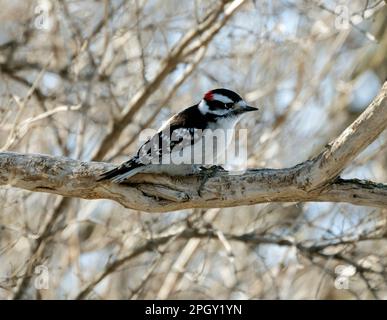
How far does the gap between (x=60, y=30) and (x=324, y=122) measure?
11.1 ft

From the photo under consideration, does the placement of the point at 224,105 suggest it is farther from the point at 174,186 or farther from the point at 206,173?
the point at 174,186

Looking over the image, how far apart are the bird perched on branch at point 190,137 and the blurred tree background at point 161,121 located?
47.6 inches

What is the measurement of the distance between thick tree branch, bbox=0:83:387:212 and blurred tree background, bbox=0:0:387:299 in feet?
3.95

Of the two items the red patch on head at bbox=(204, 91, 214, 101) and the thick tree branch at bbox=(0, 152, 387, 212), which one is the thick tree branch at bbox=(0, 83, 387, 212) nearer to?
the thick tree branch at bbox=(0, 152, 387, 212)

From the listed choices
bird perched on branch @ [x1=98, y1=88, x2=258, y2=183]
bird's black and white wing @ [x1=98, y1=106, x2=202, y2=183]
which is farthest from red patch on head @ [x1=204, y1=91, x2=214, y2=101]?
bird's black and white wing @ [x1=98, y1=106, x2=202, y2=183]

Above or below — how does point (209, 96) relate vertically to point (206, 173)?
above

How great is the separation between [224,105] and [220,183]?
0.94 meters

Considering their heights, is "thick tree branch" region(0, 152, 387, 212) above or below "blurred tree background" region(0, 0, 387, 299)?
below

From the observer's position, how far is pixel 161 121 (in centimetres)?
755

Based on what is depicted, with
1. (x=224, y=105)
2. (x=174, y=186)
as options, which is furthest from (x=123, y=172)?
(x=224, y=105)

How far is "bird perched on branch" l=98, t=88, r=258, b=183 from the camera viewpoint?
5.02m

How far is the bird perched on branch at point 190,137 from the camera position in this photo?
5.02 meters

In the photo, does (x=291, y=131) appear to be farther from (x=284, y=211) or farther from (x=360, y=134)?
(x=360, y=134)
